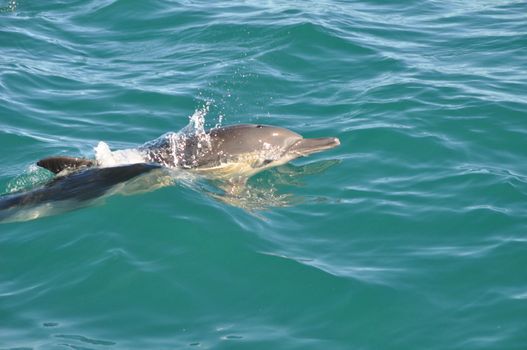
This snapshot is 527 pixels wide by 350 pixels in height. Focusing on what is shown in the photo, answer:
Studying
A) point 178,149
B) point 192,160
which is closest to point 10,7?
point 178,149

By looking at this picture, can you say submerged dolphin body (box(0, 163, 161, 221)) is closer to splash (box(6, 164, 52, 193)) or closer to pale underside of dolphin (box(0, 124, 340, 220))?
pale underside of dolphin (box(0, 124, 340, 220))

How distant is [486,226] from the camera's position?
10.7 m

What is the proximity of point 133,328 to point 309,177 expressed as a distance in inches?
165

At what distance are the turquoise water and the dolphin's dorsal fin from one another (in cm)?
64

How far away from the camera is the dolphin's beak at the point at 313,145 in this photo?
40.5ft

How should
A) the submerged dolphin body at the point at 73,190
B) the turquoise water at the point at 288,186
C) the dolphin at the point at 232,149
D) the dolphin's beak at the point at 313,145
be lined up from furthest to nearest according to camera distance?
1. the dolphin's beak at the point at 313,145
2. the dolphin at the point at 232,149
3. the submerged dolphin body at the point at 73,190
4. the turquoise water at the point at 288,186

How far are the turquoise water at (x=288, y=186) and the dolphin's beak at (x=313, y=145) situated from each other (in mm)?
288

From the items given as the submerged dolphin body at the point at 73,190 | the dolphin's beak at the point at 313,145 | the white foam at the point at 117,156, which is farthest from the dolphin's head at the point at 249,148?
the submerged dolphin body at the point at 73,190

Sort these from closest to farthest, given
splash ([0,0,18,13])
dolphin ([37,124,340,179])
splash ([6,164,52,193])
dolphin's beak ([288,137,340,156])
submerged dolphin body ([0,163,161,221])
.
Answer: submerged dolphin body ([0,163,161,221]) < splash ([6,164,52,193]) < dolphin ([37,124,340,179]) < dolphin's beak ([288,137,340,156]) < splash ([0,0,18,13])

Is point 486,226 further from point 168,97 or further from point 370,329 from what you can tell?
point 168,97

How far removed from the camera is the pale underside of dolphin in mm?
10984

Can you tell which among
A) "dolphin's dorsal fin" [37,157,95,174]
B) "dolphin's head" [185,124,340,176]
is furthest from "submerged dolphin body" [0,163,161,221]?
"dolphin's head" [185,124,340,176]

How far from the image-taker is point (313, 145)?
40.7 feet

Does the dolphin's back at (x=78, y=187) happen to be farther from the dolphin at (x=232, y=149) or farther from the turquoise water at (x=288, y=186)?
the dolphin at (x=232, y=149)
